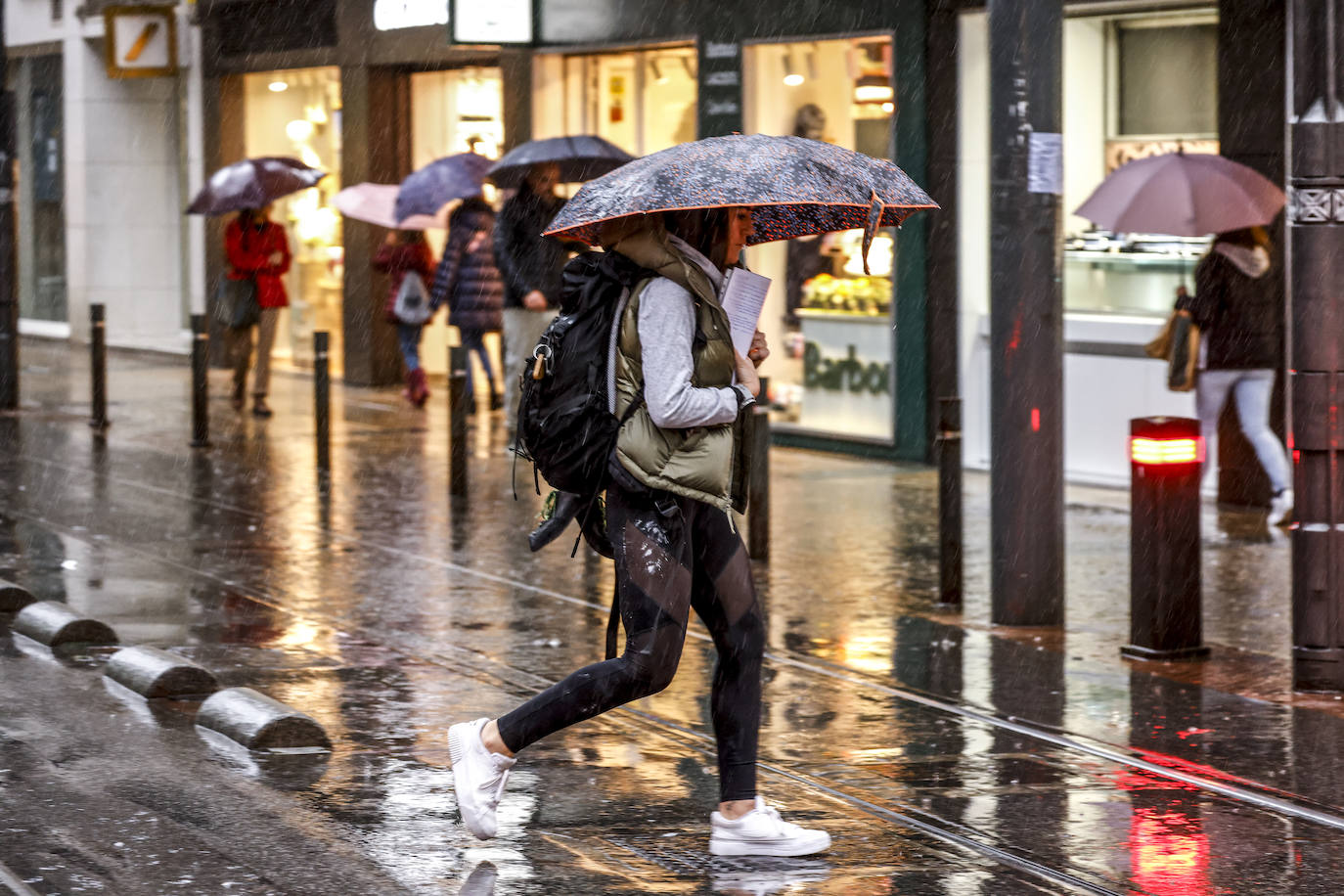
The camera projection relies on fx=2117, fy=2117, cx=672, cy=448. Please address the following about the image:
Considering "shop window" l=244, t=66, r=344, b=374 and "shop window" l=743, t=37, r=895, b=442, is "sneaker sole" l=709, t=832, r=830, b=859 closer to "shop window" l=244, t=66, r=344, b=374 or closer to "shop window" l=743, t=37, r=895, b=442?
"shop window" l=743, t=37, r=895, b=442

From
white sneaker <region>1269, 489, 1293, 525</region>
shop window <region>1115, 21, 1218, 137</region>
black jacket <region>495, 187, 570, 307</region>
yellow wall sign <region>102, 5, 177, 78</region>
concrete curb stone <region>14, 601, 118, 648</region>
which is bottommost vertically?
concrete curb stone <region>14, 601, 118, 648</region>

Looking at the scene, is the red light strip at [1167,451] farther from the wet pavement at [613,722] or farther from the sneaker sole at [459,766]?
the sneaker sole at [459,766]

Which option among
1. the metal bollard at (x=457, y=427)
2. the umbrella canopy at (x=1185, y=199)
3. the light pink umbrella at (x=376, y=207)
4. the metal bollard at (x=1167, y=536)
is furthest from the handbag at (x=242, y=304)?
the metal bollard at (x=1167, y=536)

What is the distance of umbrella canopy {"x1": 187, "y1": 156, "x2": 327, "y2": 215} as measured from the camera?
706 inches

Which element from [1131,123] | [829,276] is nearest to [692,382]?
[1131,123]

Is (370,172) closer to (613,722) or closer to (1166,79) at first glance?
(1166,79)

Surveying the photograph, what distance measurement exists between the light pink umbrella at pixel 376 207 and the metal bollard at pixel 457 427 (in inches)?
212

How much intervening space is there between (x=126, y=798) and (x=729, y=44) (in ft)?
36.2

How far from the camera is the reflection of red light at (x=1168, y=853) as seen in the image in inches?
213

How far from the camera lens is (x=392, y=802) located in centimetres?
613

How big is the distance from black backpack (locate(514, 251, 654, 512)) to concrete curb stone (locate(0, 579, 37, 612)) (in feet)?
14.4

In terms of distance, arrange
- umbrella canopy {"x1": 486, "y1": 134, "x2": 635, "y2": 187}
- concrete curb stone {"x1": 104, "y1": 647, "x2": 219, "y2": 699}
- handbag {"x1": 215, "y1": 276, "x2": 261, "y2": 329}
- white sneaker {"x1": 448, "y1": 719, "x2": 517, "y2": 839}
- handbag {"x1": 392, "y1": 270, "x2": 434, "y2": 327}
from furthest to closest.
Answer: handbag {"x1": 392, "y1": 270, "x2": 434, "y2": 327} → handbag {"x1": 215, "y1": 276, "x2": 261, "y2": 329} → umbrella canopy {"x1": 486, "y1": 134, "x2": 635, "y2": 187} → concrete curb stone {"x1": 104, "y1": 647, "x2": 219, "y2": 699} → white sneaker {"x1": 448, "y1": 719, "x2": 517, "y2": 839}

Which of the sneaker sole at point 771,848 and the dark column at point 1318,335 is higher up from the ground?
the dark column at point 1318,335

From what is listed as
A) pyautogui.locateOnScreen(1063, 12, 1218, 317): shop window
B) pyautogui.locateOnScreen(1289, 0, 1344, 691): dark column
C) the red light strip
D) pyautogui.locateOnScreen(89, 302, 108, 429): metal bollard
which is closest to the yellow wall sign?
pyautogui.locateOnScreen(89, 302, 108, 429): metal bollard
